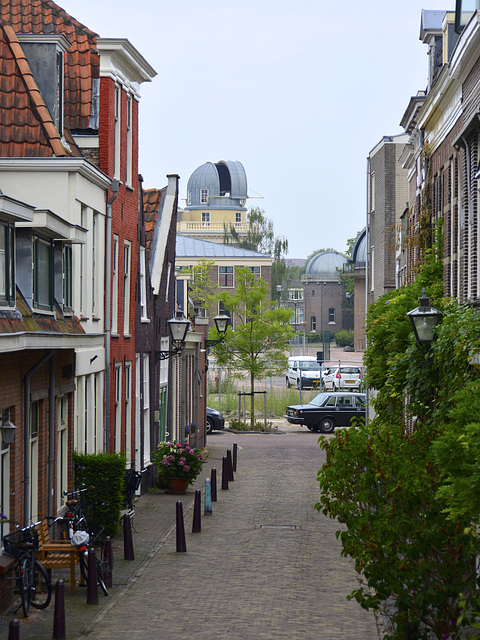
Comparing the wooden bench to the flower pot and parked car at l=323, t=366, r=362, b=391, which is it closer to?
the flower pot

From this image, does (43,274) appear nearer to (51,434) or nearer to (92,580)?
(51,434)

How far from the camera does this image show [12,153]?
1673cm

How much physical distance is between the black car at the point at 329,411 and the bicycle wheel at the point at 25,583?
30474 millimetres

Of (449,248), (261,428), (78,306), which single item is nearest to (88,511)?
(78,306)

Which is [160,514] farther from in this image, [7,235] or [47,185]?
[7,235]

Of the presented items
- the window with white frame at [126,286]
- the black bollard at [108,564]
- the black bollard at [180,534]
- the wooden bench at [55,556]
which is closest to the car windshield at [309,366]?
the window with white frame at [126,286]

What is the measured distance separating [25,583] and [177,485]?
1201cm

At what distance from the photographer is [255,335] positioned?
42844mm

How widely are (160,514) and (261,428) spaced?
22.2m

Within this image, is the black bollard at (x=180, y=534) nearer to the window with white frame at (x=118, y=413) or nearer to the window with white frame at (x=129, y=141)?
the window with white frame at (x=118, y=413)

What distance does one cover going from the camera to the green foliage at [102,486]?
52.9 ft

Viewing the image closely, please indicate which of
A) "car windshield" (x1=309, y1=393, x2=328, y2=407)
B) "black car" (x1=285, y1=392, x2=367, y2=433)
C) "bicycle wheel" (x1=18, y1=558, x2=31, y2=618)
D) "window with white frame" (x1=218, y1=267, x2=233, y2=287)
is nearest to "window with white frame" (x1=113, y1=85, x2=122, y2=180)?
"bicycle wheel" (x1=18, y1=558, x2=31, y2=618)

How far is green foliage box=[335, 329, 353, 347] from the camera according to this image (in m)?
111

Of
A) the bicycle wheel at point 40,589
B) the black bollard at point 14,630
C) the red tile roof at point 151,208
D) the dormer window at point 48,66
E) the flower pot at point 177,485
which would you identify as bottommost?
the flower pot at point 177,485
